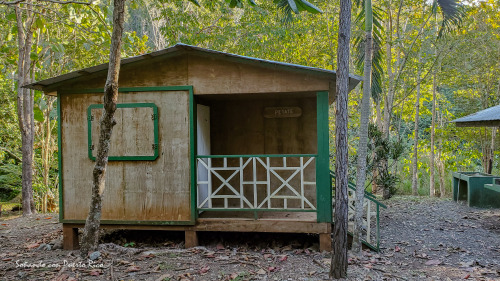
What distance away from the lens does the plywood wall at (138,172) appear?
5949 millimetres

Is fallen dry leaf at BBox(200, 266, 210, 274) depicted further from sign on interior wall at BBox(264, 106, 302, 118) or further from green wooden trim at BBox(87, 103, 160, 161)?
sign on interior wall at BBox(264, 106, 302, 118)

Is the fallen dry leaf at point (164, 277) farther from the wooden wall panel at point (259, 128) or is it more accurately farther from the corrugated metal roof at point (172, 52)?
the wooden wall panel at point (259, 128)

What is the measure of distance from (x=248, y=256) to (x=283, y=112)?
291 centimetres

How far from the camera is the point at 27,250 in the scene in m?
5.95

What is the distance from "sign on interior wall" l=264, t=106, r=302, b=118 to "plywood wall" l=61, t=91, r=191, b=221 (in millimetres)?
2051

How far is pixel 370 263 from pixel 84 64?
10.4 metres

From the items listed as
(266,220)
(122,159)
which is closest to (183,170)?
(122,159)

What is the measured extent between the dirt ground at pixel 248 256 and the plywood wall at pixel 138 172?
582 millimetres

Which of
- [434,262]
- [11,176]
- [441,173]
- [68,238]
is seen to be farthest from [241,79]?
[441,173]

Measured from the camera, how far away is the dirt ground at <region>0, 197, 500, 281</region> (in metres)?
4.83

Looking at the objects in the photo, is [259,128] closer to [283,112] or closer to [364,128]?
[283,112]

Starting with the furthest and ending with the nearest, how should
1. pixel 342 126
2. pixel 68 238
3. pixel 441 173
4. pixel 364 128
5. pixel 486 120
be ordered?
pixel 441 173 → pixel 486 120 → pixel 68 238 → pixel 364 128 → pixel 342 126

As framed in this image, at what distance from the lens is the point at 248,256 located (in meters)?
5.60

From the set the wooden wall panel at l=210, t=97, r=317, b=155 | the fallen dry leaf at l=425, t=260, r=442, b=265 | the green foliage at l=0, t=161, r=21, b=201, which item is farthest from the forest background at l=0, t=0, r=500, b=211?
the fallen dry leaf at l=425, t=260, r=442, b=265
